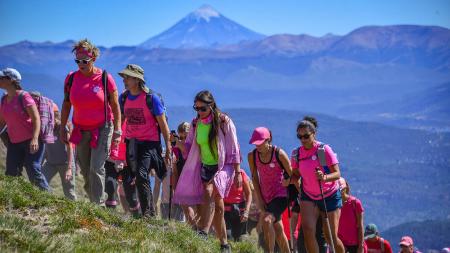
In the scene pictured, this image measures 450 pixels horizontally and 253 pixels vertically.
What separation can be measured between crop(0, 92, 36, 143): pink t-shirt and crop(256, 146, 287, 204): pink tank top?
3810mm

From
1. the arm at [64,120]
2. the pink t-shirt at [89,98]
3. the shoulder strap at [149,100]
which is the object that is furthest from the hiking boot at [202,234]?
the arm at [64,120]

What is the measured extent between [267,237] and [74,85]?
11.9 ft

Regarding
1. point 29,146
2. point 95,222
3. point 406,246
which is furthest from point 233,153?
point 406,246

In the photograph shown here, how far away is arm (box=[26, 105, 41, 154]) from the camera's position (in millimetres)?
9891

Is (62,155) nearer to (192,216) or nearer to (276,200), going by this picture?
(192,216)

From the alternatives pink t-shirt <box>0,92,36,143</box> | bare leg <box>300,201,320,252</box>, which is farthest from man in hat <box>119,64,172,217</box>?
bare leg <box>300,201,320,252</box>

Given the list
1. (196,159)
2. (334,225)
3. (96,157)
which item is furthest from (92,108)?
(334,225)

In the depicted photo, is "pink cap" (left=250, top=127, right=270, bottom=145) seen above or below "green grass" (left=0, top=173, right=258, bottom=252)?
above

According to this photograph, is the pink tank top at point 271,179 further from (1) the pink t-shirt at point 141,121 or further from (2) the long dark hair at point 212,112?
(1) the pink t-shirt at point 141,121

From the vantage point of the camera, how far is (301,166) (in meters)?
8.77

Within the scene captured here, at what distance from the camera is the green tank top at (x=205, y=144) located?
848 cm

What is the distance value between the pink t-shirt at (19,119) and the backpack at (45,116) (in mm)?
67

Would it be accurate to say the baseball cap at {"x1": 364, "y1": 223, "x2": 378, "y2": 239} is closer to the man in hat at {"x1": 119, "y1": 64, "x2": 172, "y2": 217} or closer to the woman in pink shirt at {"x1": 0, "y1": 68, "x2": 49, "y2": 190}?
the man in hat at {"x1": 119, "y1": 64, "x2": 172, "y2": 217}

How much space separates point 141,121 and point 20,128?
240 centimetres
